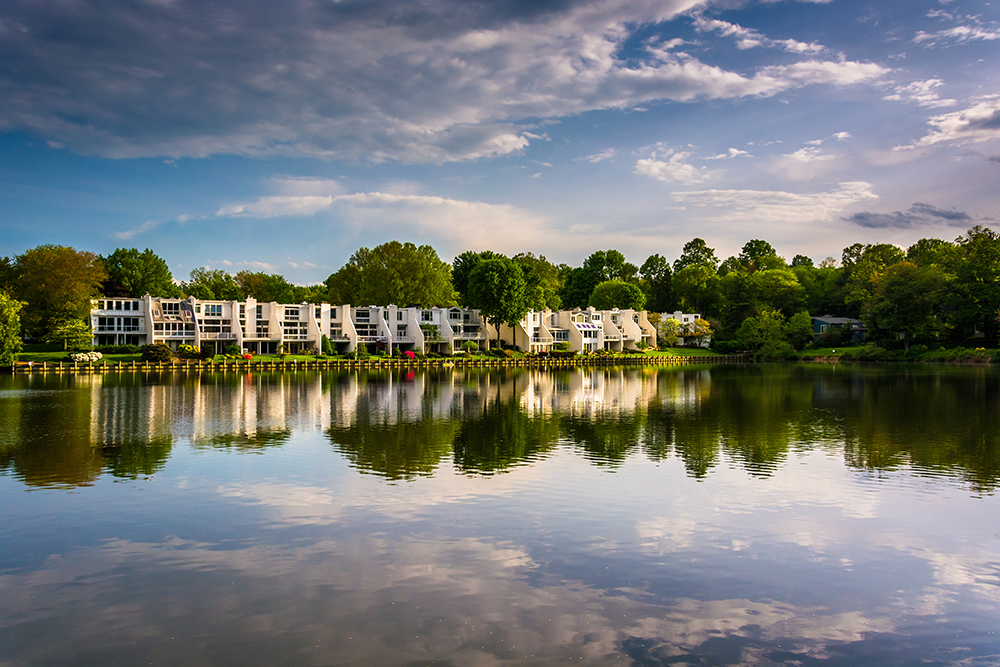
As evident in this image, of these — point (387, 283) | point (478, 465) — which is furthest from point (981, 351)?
point (478, 465)

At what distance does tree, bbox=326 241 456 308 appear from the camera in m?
90.4

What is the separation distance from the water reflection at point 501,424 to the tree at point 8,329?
1496 cm

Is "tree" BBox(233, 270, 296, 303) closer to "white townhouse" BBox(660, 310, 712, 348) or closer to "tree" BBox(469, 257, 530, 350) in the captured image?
"tree" BBox(469, 257, 530, 350)

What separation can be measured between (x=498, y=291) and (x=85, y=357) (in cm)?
4433

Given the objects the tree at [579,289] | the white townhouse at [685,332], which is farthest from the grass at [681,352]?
the tree at [579,289]

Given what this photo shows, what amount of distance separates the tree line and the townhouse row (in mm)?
3869

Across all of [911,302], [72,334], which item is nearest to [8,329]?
[72,334]

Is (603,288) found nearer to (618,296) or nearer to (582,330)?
(618,296)

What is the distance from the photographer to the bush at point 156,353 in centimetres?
6456

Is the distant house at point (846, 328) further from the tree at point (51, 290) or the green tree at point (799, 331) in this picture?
the tree at point (51, 290)

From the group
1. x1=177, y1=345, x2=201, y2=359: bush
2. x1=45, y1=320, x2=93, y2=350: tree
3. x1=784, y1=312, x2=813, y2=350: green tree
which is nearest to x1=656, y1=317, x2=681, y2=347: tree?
x1=784, y1=312, x2=813, y2=350: green tree

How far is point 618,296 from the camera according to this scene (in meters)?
107

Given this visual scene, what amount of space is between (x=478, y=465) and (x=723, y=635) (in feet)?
33.8

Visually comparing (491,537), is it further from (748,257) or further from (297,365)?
(748,257)
